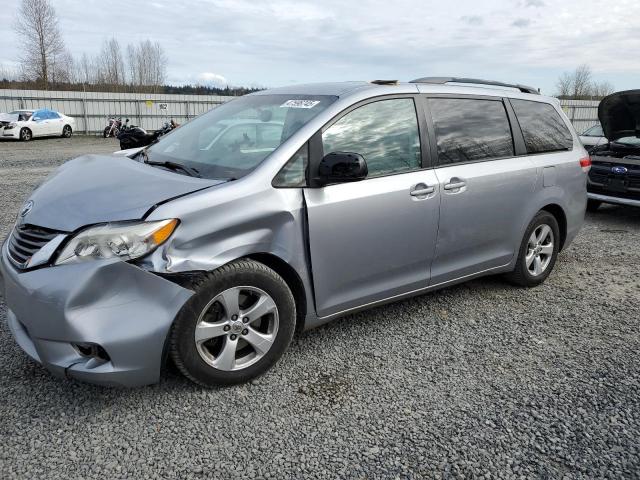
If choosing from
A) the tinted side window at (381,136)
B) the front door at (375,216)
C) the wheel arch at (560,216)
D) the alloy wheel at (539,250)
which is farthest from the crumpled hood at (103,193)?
the wheel arch at (560,216)

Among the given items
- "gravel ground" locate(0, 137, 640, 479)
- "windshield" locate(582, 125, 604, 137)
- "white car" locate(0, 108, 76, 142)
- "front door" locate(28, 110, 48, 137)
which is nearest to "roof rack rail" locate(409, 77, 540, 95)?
"gravel ground" locate(0, 137, 640, 479)

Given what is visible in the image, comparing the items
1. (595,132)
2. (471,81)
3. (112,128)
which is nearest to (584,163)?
(471,81)

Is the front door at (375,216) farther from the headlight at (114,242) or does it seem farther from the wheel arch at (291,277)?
the headlight at (114,242)

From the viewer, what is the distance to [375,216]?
3.40 m

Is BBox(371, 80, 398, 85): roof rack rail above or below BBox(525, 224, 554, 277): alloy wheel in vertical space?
above

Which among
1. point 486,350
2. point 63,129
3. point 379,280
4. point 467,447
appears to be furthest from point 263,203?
point 63,129

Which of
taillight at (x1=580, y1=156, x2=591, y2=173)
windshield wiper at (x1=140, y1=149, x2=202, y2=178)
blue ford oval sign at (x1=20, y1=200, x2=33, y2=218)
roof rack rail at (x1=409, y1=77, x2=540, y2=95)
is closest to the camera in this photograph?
blue ford oval sign at (x1=20, y1=200, x2=33, y2=218)

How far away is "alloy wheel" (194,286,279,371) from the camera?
287cm

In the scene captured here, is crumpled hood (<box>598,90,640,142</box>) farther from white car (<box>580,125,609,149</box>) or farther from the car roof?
the car roof

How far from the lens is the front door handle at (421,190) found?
3.59m

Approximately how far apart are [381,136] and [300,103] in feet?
1.90

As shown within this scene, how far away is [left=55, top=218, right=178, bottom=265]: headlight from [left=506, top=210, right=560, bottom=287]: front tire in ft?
10.3

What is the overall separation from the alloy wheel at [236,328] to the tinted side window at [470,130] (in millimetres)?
1694

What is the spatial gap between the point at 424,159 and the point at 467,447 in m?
1.92
